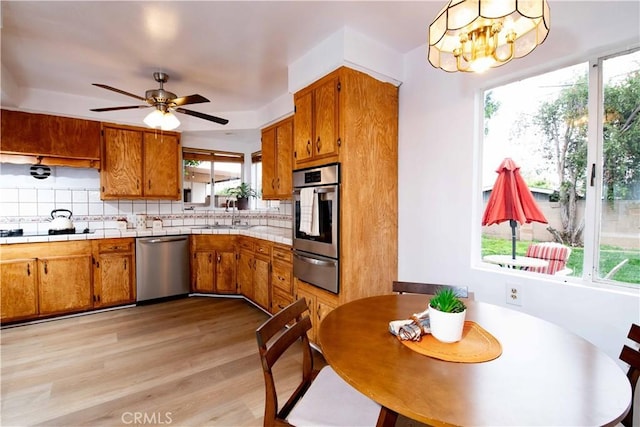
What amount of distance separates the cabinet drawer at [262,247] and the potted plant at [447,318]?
231 centimetres

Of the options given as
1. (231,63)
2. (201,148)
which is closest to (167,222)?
(201,148)

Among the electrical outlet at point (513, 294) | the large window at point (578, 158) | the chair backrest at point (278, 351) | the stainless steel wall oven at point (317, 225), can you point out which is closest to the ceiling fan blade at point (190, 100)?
the stainless steel wall oven at point (317, 225)

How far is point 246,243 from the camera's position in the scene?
12.0 ft

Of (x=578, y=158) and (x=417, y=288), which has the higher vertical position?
(x=578, y=158)

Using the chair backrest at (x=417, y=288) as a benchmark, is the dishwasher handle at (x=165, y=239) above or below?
above

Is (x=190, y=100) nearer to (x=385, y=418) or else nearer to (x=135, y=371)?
(x=135, y=371)

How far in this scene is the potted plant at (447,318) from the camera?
107 cm

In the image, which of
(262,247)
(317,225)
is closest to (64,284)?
(262,247)

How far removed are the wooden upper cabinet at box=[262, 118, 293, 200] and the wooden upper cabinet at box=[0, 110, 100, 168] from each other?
1.95 m

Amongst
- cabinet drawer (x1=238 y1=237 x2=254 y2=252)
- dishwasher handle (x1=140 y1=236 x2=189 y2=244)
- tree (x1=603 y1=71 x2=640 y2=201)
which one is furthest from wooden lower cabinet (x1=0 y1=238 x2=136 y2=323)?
tree (x1=603 y1=71 x2=640 y2=201)

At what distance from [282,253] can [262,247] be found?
18.0 inches

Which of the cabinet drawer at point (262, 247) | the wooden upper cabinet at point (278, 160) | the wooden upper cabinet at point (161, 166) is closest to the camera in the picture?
the cabinet drawer at point (262, 247)

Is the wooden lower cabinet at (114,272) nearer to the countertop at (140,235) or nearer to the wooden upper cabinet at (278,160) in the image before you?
the countertop at (140,235)

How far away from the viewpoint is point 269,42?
2271 mm
